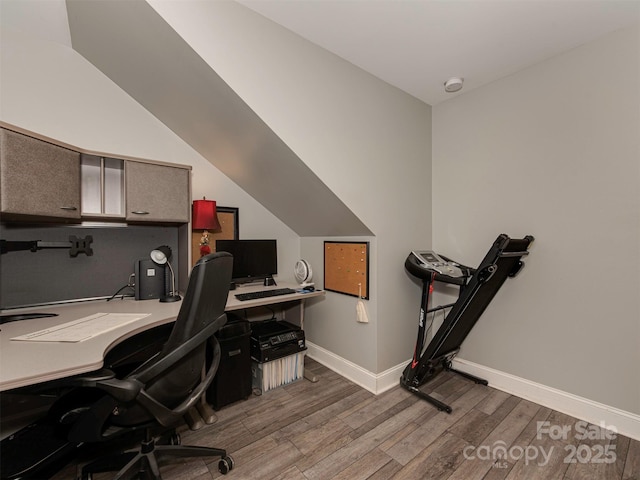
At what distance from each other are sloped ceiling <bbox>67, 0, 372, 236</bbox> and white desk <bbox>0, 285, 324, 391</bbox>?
3.65ft

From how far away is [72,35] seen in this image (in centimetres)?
194

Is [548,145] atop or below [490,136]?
below

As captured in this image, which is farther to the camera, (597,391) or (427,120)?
(427,120)

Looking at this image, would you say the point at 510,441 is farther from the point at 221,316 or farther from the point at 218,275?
the point at 218,275

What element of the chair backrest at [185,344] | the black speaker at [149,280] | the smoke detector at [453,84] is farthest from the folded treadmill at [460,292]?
the black speaker at [149,280]

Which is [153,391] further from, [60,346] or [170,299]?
[170,299]

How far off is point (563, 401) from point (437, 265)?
4.29 feet

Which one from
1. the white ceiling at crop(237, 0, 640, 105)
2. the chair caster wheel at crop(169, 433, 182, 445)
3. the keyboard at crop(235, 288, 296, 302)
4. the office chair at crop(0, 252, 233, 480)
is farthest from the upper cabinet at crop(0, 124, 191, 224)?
the chair caster wheel at crop(169, 433, 182, 445)

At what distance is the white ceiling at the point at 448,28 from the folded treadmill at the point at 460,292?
54.8 inches

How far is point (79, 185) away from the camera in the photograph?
1.84 metres

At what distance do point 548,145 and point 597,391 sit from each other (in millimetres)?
1790

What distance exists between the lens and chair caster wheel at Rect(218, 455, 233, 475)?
4.97 feet

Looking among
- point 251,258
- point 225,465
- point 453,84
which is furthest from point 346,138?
point 225,465

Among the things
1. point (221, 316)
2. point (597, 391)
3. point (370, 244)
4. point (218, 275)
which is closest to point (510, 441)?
point (597, 391)
